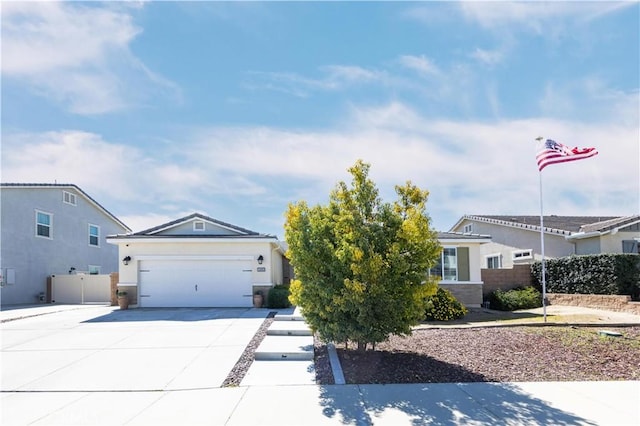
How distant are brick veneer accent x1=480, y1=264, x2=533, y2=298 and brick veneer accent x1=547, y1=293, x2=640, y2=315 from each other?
1.16 meters

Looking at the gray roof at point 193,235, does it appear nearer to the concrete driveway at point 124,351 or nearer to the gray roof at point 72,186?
the concrete driveway at point 124,351

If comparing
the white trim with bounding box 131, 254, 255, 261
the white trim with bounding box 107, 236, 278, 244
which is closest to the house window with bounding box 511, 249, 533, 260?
the white trim with bounding box 107, 236, 278, 244

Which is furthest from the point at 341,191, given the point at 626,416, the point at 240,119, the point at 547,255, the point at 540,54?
the point at 547,255

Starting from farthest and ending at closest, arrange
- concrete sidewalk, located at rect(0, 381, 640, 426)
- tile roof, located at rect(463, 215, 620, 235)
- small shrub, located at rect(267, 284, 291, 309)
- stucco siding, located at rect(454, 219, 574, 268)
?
tile roof, located at rect(463, 215, 620, 235), stucco siding, located at rect(454, 219, 574, 268), small shrub, located at rect(267, 284, 291, 309), concrete sidewalk, located at rect(0, 381, 640, 426)

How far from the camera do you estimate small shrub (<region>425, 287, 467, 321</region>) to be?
1356cm

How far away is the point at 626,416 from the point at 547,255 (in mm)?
16555

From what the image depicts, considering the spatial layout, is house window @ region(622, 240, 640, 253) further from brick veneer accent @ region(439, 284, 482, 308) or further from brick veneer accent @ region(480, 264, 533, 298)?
brick veneer accent @ region(439, 284, 482, 308)

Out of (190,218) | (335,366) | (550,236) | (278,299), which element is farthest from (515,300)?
(190,218)

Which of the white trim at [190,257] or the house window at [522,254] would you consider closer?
the white trim at [190,257]

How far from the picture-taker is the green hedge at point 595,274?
16.0m

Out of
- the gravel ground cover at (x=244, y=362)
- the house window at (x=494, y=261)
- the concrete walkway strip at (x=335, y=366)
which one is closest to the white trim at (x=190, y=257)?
the gravel ground cover at (x=244, y=362)

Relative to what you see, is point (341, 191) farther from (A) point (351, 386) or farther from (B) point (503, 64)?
(B) point (503, 64)

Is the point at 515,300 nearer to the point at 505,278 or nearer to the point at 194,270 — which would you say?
the point at 505,278

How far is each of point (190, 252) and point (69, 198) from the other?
1174 centimetres
